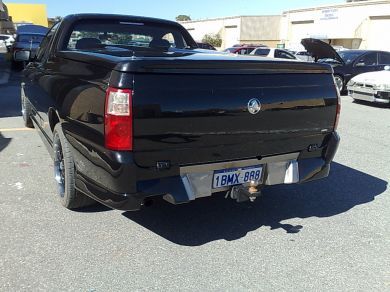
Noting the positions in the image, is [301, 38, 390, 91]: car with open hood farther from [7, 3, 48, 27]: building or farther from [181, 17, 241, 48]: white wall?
[181, 17, 241, 48]: white wall

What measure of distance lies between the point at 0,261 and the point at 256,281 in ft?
6.15

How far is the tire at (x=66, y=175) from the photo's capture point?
147 inches

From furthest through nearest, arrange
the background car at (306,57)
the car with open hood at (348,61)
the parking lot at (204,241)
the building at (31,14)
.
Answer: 1. the building at (31,14)
2. the background car at (306,57)
3. the car with open hood at (348,61)
4. the parking lot at (204,241)

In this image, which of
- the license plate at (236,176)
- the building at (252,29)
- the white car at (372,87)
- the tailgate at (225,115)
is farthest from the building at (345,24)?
the license plate at (236,176)

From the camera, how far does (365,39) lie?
1598 inches

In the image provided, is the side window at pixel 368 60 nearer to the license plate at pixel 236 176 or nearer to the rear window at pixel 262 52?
the rear window at pixel 262 52

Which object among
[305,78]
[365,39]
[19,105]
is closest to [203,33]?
[365,39]

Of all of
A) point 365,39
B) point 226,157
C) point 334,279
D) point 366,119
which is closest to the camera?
point 334,279

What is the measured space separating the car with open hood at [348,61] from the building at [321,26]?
50.4ft

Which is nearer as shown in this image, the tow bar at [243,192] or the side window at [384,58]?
the tow bar at [243,192]

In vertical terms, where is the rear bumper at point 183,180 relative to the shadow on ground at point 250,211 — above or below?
above

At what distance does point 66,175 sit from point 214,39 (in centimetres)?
6374

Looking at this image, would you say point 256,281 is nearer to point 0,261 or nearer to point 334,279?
point 334,279

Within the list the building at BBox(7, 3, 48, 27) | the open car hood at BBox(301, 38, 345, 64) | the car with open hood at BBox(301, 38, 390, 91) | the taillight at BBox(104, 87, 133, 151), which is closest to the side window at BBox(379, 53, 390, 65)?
the car with open hood at BBox(301, 38, 390, 91)
